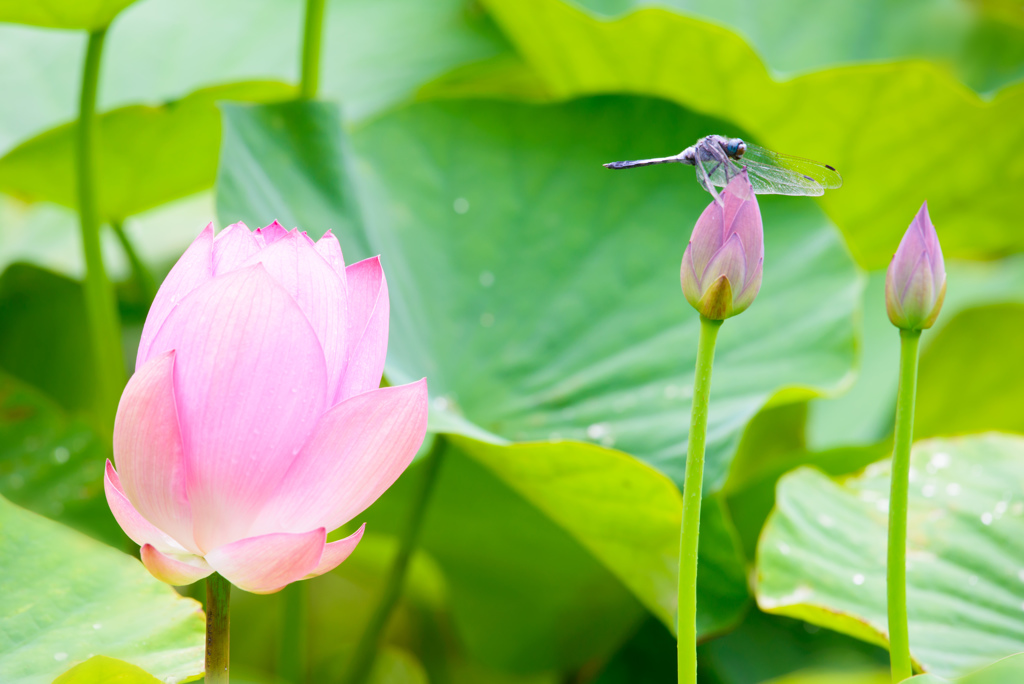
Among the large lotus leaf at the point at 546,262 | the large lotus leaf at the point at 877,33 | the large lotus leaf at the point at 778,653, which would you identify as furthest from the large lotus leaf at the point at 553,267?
the large lotus leaf at the point at 877,33

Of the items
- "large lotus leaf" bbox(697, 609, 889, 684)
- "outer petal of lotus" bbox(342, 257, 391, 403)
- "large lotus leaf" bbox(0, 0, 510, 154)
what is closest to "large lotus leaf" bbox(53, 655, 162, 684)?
"outer petal of lotus" bbox(342, 257, 391, 403)

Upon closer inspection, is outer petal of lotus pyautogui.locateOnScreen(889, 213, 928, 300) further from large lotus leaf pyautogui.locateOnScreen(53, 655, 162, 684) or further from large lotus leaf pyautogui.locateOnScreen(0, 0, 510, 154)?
large lotus leaf pyautogui.locateOnScreen(0, 0, 510, 154)

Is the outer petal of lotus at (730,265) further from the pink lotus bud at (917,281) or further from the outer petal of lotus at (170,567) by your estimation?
the outer petal of lotus at (170,567)

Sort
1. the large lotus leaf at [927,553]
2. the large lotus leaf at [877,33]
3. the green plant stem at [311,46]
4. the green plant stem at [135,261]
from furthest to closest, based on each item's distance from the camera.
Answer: the large lotus leaf at [877,33], the green plant stem at [135,261], the green plant stem at [311,46], the large lotus leaf at [927,553]

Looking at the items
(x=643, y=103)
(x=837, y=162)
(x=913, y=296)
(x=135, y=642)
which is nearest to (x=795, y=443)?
(x=837, y=162)

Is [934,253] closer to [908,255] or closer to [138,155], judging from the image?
[908,255]

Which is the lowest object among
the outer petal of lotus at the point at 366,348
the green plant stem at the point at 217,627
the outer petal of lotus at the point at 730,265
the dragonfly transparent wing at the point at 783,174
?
the green plant stem at the point at 217,627

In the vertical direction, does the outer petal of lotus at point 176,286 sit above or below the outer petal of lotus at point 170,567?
above
